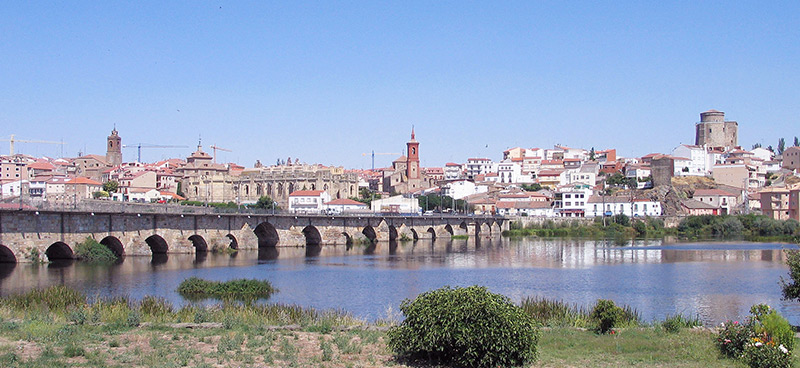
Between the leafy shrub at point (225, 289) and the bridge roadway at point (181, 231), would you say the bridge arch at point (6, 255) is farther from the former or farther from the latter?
the leafy shrub at point (225, 289)

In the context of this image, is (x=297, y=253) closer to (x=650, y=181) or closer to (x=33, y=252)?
(x=33, y=252)

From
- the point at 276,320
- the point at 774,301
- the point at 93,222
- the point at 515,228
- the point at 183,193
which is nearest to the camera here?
the point at 276,320

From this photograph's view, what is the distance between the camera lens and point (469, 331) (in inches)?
498

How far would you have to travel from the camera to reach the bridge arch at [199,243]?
2120 inches

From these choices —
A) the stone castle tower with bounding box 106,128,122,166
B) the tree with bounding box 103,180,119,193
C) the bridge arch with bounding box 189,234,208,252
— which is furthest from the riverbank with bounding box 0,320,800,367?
the stone castle tower with bounding box 106,128,122,166

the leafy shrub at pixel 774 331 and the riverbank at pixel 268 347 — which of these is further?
the riverbank at pixel 268 347

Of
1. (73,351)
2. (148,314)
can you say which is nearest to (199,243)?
(148,314)

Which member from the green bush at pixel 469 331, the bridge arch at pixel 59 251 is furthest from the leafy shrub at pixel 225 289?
the green bush at pixel 469 331

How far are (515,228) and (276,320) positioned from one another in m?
74.1

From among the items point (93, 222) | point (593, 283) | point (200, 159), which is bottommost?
point (593, 283)

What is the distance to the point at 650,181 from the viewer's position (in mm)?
118562

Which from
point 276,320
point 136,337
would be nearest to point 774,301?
point 276,320

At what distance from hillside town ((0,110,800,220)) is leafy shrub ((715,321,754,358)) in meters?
76.5

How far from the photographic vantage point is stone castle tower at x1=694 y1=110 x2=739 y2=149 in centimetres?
14562
